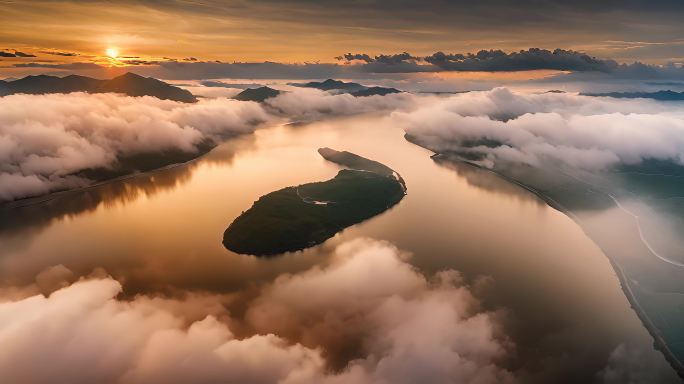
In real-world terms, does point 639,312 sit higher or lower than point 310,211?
lower

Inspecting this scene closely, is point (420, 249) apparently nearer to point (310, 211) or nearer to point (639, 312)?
point (310, 211)

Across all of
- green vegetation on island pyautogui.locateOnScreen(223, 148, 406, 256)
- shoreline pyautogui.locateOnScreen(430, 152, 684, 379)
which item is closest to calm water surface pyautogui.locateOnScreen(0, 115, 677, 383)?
shoreline pyautogui.locateOnScreen(430, 152, 684, 379)

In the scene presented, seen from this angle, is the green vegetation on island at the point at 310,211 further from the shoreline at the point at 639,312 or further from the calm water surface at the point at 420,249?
the shoreline at the point at 639,312

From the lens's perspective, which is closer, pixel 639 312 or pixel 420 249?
pixel 639 312

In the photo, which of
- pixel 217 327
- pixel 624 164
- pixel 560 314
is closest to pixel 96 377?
pixel 217 327

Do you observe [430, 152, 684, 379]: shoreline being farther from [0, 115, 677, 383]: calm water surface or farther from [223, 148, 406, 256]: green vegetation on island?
[223, 148, 406, 256]: green vegetation on island

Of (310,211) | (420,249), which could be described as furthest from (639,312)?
(310,211)

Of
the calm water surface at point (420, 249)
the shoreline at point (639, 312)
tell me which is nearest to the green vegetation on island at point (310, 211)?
the calm water surface at point (420, 249)
